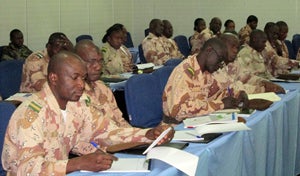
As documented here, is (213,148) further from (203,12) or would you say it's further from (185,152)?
(203,12)

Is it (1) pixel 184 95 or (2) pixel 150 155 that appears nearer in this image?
(2) pixel 150 155

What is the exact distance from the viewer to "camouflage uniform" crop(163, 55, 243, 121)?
329 centimetres

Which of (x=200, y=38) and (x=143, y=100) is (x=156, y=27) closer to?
(x=200, y=38)

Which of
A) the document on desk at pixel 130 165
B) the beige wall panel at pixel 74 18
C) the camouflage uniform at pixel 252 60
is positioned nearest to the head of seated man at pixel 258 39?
the camouflage uniform at pixel 252 60

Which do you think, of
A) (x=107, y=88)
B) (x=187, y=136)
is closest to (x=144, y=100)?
(x=107, y=88)

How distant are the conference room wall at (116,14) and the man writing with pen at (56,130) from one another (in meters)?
5.32

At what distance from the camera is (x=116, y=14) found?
1030 cm

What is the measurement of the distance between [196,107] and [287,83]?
1.73 metres

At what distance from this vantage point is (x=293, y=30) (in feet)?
34.3

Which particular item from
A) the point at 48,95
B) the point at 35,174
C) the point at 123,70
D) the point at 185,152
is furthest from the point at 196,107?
the point at 123,70

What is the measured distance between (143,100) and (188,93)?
48cm

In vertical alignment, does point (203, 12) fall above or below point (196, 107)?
above

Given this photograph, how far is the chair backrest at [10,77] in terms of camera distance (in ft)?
15.0

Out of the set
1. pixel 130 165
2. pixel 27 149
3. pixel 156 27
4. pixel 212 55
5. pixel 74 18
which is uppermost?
pixel 74 18
